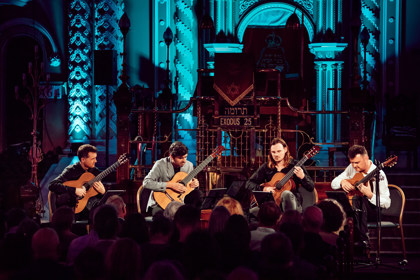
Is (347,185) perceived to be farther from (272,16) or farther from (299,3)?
(272,16)

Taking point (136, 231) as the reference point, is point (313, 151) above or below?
above

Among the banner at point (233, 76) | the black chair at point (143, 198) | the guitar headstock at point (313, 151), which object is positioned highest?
the banner at point (233, 76)

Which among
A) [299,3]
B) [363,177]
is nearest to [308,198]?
[363,177]

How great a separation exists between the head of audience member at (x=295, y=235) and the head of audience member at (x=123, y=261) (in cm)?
133

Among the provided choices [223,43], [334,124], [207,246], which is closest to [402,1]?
[334,124]

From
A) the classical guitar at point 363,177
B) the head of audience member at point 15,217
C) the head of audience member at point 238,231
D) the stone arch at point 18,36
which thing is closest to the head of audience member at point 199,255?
the head of audience member at point 238,231

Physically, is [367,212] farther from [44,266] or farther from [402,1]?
[402,1]

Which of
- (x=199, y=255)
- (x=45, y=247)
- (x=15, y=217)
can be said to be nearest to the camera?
(x=199, y=255)

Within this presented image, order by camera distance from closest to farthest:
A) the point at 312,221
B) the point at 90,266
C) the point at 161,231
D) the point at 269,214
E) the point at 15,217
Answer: the point at 90,266, the point at 161,231, the point at 312,221, the point at 269,214, the point at 15,217

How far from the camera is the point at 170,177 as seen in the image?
842cm

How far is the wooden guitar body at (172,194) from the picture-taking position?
8.23m

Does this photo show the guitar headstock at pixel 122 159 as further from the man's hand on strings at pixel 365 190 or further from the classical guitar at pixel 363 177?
the man's hand on strings at pixel 365 190

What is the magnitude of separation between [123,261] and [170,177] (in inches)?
180

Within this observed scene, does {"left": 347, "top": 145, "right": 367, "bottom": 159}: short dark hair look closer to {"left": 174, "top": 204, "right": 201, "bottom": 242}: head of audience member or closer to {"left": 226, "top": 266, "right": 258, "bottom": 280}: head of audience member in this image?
{"left": 174, "top": 204, "right": 201, "bottom": 242}: head of audience member
